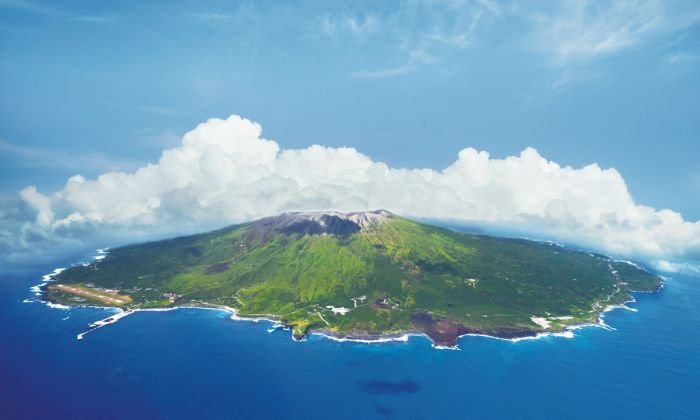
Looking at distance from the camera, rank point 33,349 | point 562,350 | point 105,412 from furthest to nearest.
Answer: point 562,350 → point 33,349 → point 105,412

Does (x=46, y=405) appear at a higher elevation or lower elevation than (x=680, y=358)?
lower

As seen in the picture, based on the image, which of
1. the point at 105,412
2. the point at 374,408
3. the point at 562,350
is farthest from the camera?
the point at 562,350

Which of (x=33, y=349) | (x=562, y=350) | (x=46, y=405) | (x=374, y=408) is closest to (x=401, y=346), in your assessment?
(x=374, y=408)

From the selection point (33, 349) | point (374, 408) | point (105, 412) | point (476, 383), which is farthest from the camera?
point (33, 349)

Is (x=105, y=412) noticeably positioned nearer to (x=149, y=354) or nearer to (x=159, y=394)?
Answer: (x=159, y=394)

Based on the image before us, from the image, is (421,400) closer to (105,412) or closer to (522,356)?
(522,356)

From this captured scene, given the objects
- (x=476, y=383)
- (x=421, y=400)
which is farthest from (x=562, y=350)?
(x=421, y=400)

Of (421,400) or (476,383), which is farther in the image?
(476,383)
